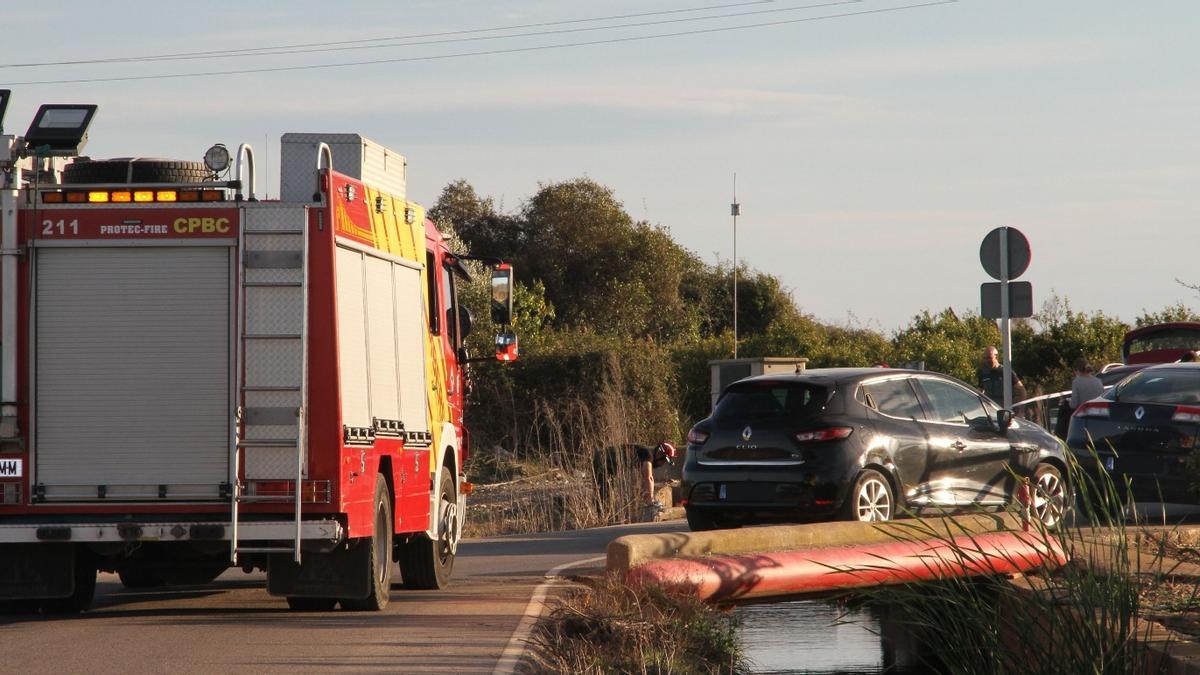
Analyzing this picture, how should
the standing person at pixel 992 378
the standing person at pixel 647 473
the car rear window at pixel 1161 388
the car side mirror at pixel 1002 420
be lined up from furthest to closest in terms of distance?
the standing person at pixel 992 378
the standing person at pixel 647 473
the car rear window at pixel 1161 388
the car side mirror at pixel 1002 420

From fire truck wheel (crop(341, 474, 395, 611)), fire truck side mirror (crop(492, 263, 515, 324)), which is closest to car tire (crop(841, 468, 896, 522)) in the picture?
fire truck side mirror (crop(492, 263, 515, 324))

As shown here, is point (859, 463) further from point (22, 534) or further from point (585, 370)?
point (585, 370)

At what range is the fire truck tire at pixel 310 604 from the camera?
1166cm

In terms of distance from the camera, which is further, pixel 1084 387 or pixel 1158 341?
pixel 1158 341

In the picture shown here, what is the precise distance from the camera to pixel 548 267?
1863 inches

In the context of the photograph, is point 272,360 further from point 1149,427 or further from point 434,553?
point 1149,427

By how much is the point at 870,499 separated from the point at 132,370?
6.59 m

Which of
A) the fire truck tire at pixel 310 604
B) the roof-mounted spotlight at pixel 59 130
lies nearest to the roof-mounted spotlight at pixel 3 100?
the roof-mounted spotlight at pixel 59 130

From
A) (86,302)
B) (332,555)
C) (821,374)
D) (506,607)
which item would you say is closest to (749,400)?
(821,374)

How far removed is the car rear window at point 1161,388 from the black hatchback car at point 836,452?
88.4 inches

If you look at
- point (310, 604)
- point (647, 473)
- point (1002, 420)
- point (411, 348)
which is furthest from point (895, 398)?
point (647, 473)

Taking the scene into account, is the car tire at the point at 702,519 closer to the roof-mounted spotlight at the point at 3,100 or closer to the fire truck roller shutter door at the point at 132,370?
the fire truck roller shutter door at the point at 132,370

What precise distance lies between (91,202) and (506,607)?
3869 millimetres

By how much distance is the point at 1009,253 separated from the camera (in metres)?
17.2
